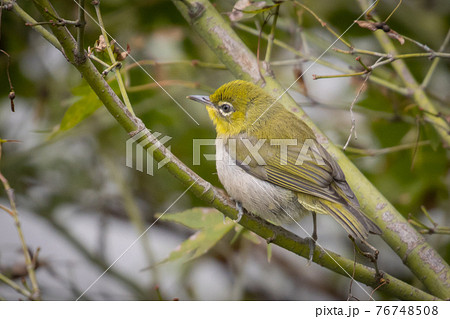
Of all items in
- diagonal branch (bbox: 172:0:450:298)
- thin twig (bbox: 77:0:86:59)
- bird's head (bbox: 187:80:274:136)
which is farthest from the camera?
bird's head (bbox: 187:80:274:136)

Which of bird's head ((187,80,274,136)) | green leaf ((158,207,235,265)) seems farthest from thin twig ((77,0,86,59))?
bird's head ((187,80,274,136))

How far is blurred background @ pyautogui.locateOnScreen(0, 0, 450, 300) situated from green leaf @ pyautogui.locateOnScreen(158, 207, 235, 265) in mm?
682

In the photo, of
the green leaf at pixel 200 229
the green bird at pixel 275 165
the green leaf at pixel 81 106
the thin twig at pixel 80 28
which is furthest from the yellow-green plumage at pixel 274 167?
the thin twig at pixel 80 28

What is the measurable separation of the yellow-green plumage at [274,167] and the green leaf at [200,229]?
134mm

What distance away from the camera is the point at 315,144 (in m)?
2.46

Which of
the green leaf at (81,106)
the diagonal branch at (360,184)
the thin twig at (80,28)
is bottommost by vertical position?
the diagonal branch at (360,184)

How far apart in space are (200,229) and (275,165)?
447 millimetres

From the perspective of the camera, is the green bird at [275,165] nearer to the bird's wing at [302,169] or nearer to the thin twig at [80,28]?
the bird's wing at [302,169]

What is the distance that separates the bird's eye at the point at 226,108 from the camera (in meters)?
2.71

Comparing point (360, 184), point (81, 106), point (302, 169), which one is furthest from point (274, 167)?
point (81, 106)

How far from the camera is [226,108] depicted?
2721 millimetres

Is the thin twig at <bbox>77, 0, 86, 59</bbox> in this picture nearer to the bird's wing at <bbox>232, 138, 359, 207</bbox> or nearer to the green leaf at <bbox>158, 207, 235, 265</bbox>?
the green leaf at <bbox>158, 207, 235, 265</bbox>

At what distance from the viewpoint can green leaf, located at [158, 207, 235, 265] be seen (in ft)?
7.45

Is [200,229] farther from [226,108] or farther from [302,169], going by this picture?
[226,108]
